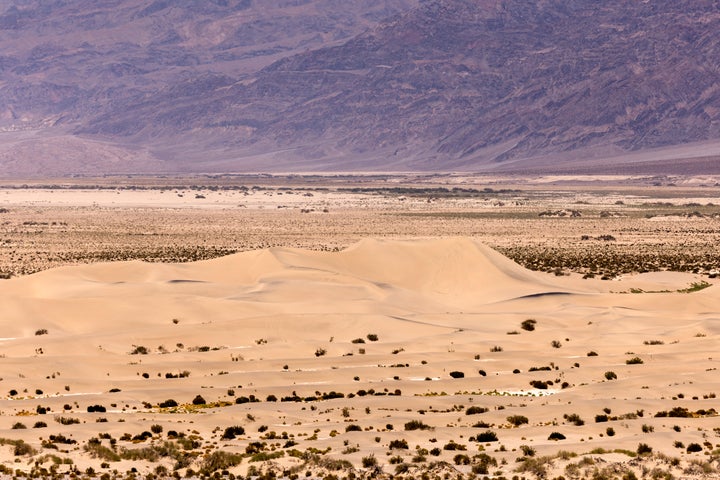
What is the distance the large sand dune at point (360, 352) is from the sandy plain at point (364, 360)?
0.10 metres

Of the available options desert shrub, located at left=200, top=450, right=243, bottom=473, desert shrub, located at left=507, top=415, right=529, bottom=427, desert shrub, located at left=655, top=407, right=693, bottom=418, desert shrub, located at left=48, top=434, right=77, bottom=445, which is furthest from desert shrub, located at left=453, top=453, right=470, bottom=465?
desert shrub, located at left=48, top=434, right=77, bottom=445

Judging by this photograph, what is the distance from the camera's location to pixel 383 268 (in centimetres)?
5706

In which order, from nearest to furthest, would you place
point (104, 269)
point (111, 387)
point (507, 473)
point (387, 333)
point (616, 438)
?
point (507, 473) → point (616, 438) → point (111, 387) → point (387, 333) → point (104, 269)

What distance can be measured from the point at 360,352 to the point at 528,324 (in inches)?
320

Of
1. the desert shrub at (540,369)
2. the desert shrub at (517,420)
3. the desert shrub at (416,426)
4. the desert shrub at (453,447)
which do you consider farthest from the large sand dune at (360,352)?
the desert shrub at (517,420)

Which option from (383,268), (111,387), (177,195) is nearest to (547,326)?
(383,268)

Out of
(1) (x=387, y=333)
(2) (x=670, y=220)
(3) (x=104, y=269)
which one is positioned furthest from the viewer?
(2) (x=670, y=220)

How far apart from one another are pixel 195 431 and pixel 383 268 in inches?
1241

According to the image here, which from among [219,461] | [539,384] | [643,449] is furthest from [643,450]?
[539,384]

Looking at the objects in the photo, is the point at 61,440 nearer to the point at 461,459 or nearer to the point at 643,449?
the point at 461,459

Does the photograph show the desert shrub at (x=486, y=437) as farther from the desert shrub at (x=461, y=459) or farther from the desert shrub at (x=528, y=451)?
the desert shrub at (x=461, y=459)

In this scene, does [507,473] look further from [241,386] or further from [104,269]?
[104,269]

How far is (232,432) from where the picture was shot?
25641 mm

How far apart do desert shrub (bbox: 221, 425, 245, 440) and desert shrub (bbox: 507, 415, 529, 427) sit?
18.2 feet
